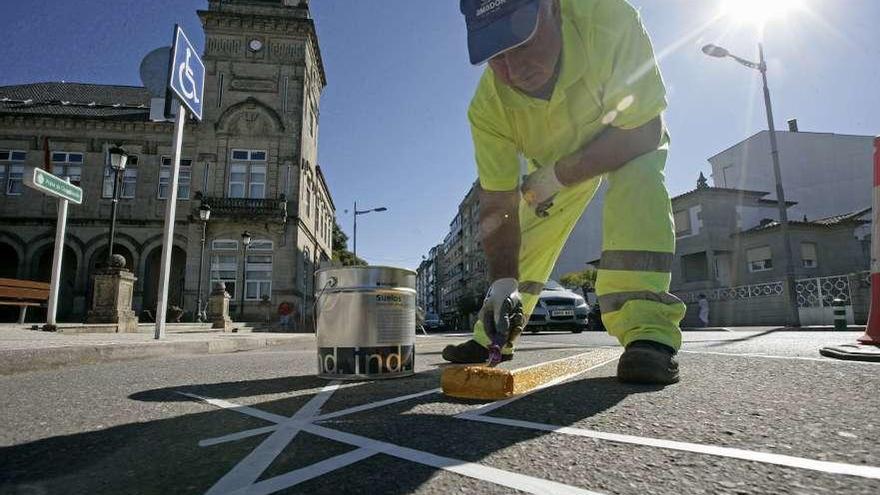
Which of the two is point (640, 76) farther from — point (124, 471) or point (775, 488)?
point (124, 471)

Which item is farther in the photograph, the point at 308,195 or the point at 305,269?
the point at 305,269

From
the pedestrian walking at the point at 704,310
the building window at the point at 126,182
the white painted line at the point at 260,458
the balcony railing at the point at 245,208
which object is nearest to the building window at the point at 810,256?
the pedestrian walking at the point at 704,310

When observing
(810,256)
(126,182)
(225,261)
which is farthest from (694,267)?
(126,182)

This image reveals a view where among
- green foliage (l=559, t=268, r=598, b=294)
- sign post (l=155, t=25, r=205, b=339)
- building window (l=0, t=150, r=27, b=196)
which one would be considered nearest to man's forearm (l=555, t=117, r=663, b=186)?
sign post (l=155, t=25, r=205, b=339)

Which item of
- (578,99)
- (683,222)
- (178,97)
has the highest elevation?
(683,222)

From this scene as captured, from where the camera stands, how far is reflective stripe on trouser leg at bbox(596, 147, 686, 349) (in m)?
2.27

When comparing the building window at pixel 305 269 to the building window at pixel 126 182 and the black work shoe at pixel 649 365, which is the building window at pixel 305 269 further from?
the black work shoe at pixel 649 365

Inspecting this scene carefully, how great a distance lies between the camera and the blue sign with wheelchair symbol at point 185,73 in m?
7.66

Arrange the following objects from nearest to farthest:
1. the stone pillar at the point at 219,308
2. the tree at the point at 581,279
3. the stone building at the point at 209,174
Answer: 1. the stone pillar at the point at 219,308
2. the stone building at the point at 209,174
3. the tree at the point at 581,279

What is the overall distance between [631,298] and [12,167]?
113ft

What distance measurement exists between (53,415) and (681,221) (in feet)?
91.1

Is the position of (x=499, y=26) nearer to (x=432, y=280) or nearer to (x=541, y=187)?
(x=541, y=187)

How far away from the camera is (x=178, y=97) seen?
795 centimetres

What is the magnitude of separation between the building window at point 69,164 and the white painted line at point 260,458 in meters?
31.3
